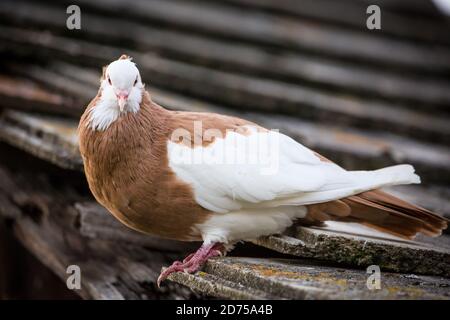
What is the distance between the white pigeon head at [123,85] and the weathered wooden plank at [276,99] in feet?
5.98

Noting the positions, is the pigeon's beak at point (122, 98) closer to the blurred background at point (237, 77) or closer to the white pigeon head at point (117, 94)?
the white pigeon head at point (117, 94)

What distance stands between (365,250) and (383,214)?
0.32 m

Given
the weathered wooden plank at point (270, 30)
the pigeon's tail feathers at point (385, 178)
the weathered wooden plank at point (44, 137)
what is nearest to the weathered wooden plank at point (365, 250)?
the pigeon's tail feathers at point (385, 178)

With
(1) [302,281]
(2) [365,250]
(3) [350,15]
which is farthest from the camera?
(3) [350,15]

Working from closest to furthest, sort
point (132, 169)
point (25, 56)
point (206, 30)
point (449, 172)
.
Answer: point (132, 169)
point (449, 172)
point (25, 56)
point (206, 30)

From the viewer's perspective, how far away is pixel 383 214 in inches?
96.5

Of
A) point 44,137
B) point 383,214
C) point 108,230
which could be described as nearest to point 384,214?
point 383,214

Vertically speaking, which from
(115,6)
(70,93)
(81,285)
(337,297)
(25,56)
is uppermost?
(115,6)

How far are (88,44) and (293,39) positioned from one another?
4.72 feet

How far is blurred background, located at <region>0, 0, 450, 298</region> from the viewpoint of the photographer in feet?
11.8

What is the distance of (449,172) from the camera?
356 centimetres

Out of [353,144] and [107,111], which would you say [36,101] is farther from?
[353,144]
